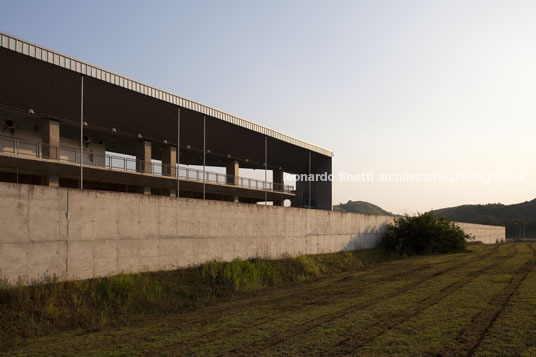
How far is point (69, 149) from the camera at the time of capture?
2873 centimetres

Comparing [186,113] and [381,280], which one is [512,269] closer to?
[381,280]

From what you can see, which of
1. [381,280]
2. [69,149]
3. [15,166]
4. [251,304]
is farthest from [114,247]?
[69,149]

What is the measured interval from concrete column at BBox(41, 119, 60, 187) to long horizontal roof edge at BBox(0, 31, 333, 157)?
611cm

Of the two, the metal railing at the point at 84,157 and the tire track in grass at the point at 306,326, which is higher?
the metal railing at the point at 84,157

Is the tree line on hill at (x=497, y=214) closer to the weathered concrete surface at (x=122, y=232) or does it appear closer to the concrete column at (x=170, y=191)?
the concrete column at (x=170, y=191)

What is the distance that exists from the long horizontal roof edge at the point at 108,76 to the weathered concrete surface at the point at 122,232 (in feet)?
32.3

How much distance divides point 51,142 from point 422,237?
28.3 metres

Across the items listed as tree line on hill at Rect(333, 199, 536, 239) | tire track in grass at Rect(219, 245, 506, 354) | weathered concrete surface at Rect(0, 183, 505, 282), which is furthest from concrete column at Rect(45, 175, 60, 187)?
tree line on hill at Rect(333, 199, 536, 239)

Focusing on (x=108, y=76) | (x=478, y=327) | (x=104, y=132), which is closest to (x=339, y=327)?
(x=478, y=327)

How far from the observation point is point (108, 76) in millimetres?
22906

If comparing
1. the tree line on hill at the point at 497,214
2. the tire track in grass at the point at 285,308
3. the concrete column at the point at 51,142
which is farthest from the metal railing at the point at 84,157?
the tree line on hill at the point at 497,214

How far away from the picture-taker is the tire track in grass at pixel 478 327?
721 centimetres

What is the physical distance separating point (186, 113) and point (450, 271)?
767 inches

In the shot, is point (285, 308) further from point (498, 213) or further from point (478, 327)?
point (498, 213)
